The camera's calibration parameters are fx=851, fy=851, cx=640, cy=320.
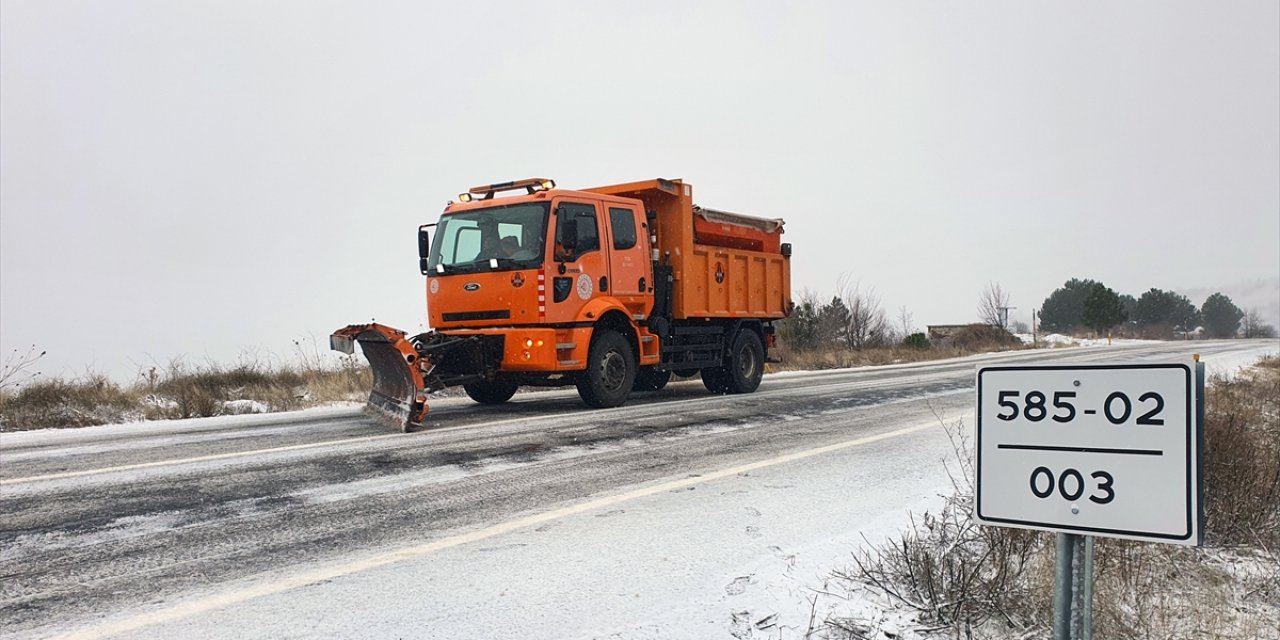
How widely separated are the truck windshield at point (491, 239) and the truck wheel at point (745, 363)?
443 cm

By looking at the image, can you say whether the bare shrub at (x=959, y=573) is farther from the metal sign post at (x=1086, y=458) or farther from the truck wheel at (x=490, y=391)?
the truck wheel at (x=490, y=391)

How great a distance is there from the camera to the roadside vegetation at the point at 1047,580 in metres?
3.38

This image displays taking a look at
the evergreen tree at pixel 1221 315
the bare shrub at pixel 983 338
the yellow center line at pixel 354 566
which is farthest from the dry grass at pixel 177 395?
the evergreen tree at pixel 1221 315

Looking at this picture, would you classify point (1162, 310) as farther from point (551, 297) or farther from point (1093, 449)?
point (1093, 449)

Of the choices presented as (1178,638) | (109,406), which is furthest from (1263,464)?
(109,406)

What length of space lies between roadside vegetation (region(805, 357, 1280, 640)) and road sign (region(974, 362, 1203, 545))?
1.07m

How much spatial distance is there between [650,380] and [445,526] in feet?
30.5

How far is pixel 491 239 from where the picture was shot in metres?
10.6

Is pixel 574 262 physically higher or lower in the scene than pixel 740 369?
higher

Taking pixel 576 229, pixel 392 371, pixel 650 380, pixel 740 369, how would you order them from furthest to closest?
pixel 650 380 → pixel 740 369 → pixel 576 229 → pixel 392 371

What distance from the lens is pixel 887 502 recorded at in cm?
531

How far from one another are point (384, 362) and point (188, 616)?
6.61 metres

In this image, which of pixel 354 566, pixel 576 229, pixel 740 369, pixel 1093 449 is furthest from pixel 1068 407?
pixel 740 369

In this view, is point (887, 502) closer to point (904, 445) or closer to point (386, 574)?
point (904, 445)
